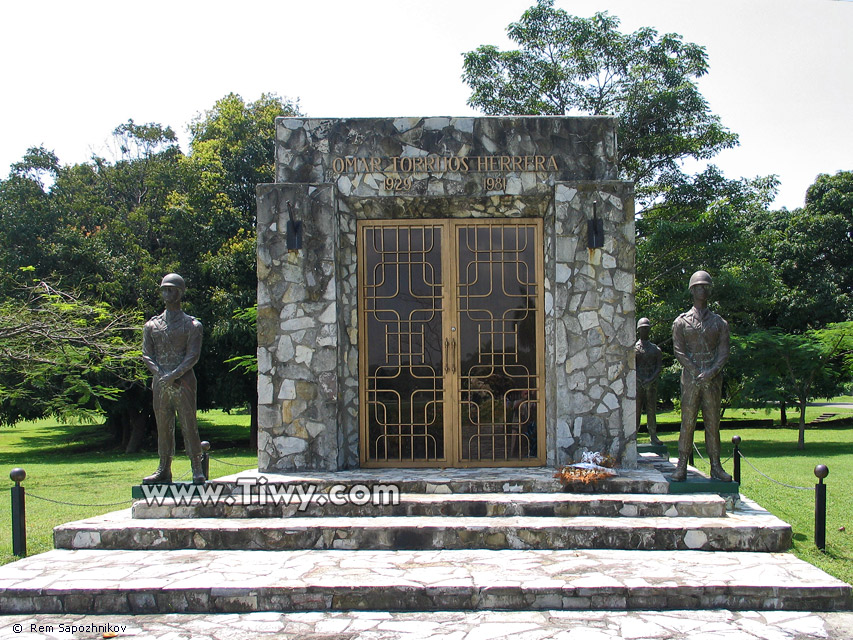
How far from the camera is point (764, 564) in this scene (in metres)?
6.22

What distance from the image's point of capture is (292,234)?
8.65 metres

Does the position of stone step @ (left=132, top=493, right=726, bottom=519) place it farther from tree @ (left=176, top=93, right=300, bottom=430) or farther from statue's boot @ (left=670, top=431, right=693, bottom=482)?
tree @ (left=176, top=93, right=300, bottom=430)

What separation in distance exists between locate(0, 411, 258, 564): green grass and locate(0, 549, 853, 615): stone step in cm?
167

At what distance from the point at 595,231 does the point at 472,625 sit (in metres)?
4.90

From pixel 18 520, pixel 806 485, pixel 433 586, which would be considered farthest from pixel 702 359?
pixel 18 520

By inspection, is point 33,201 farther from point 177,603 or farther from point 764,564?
point 764,564

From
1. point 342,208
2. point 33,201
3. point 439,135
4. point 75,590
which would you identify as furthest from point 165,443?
point 33,201

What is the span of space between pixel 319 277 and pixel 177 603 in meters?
4.05

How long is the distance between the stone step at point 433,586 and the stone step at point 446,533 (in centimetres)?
36

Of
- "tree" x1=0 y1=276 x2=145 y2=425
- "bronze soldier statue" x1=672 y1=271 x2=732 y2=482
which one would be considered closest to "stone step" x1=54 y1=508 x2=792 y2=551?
"bronze soldier statue" x1=672 y1=271 x2=732 y2=482

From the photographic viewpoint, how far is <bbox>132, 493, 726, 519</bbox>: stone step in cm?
725

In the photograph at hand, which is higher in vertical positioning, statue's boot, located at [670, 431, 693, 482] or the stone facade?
the stone facade

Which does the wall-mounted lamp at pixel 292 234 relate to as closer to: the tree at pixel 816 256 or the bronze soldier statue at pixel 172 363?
the bronze soldier statue at pixel 172 363

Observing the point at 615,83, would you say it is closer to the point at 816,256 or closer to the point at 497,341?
the point at 816,256
